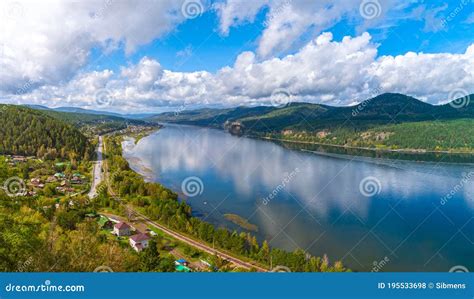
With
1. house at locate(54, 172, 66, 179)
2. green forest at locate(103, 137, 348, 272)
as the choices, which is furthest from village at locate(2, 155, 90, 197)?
green forest at locate(103, 137, 348, 272)

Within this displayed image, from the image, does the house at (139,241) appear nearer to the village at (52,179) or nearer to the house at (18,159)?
the village at (52,179)

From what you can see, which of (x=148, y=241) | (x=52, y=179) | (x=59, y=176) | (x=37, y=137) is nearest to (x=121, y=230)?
(x=148, y=241)

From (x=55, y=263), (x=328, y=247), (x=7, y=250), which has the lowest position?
(x=328, y=247)

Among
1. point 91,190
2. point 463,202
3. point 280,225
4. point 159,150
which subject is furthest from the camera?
point 159,150

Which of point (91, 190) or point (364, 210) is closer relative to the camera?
point (364, 210)

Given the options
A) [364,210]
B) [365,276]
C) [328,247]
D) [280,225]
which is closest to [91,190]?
[280,225]

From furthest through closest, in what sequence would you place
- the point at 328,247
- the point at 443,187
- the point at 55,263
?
the point at 443,187 < the point at 328,247 < the point at 55,263

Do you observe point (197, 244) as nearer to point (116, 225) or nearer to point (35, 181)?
point (116, 225)

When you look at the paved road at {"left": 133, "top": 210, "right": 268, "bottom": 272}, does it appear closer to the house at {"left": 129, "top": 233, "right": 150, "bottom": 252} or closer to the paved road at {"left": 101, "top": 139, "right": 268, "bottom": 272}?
the paved road at {"left": 101, "top": 139, "right": 268, "bottom": 272}

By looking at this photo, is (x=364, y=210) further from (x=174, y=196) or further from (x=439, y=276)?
(x=439, y=276)
